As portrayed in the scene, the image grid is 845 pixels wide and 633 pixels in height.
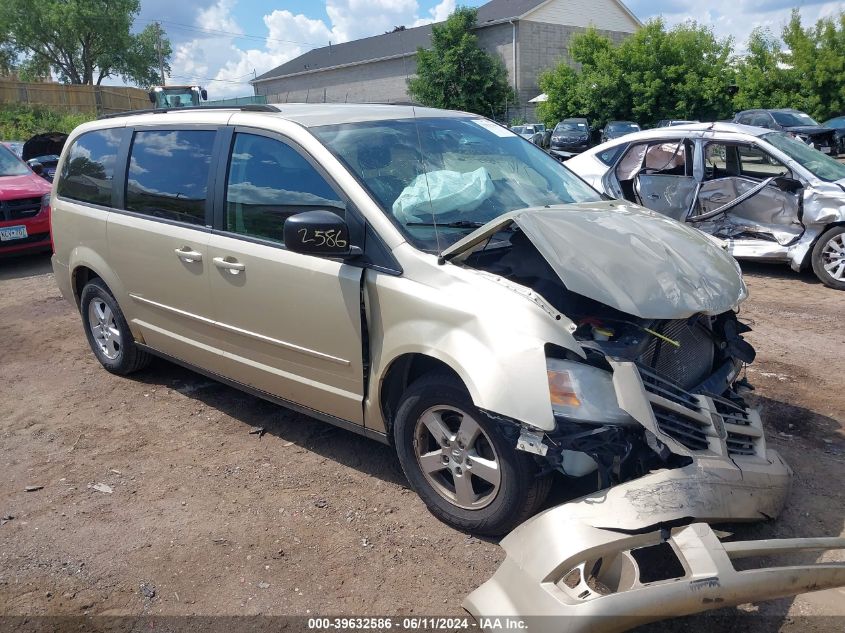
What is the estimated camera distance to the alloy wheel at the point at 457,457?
124 inches

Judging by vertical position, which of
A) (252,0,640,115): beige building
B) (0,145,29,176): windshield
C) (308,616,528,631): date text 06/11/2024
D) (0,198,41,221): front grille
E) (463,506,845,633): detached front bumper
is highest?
(252,0,640,115): beige building

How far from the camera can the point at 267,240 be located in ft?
12.9

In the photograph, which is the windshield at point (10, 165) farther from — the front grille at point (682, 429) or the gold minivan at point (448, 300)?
the front grille at point (682, 429)

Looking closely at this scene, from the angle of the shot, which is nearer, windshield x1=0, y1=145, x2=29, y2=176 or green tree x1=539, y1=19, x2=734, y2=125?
windshield x1=0, y1=145, x2=29, y2=176

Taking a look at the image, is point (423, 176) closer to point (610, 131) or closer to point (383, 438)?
point (383, 438)

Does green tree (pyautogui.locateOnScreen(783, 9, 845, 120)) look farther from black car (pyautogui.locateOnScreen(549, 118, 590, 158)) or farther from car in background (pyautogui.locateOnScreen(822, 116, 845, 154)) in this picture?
black car (pyautogui.locateOnScreen(549, 118, 590, 158))

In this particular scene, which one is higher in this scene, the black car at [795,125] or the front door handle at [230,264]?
the black car at [795,125]

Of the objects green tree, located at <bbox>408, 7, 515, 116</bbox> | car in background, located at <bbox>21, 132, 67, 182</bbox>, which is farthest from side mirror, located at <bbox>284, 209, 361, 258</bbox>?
green tree, located at <bbox>408, 7, 515, 116</bbox>

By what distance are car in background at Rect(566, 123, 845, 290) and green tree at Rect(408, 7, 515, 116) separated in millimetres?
31061

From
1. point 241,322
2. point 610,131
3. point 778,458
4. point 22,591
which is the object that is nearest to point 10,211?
point 241,322

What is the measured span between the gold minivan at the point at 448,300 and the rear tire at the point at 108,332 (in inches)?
16.6

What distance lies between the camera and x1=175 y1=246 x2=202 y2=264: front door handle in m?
4.23

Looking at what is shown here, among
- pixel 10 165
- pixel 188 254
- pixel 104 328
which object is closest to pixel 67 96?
pixel 10 165

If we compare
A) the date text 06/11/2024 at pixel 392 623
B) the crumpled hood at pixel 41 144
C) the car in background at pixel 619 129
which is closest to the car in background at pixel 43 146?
the crumpled hood at pixel 41 144
